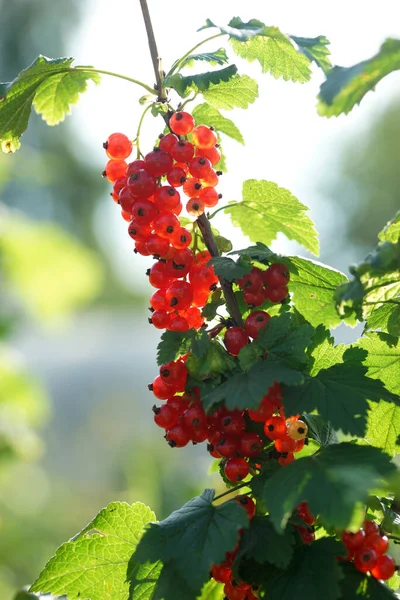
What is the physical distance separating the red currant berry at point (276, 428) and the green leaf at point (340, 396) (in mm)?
66

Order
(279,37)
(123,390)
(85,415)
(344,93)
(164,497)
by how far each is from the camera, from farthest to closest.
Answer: (123,390)
(85,415)
(164,497)
(279,37)
(344,93)

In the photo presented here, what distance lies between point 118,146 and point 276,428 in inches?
19.5

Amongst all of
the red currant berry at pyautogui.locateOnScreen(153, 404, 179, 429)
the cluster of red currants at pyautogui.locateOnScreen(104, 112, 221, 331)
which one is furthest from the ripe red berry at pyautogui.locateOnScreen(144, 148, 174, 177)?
the red currant berry at pyautogui.locateOnScreen(153, 404, 179, 429)

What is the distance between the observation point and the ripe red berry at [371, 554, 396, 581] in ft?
2.71

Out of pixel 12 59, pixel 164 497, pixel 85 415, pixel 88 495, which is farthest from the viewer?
pixel 12 59

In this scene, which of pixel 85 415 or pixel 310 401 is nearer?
pixel 310 401

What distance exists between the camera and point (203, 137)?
1.00m

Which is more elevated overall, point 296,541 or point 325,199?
point 325,199

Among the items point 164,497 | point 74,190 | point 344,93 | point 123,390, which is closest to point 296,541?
point 344,93

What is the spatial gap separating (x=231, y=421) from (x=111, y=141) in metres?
0.48

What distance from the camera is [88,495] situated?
5.21m

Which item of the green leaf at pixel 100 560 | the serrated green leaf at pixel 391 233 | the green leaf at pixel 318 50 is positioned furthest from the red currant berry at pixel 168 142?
the green leaf at pixel 100 560

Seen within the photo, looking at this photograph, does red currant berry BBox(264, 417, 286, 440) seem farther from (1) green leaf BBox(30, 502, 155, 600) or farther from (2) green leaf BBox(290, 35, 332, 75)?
(2) green leaf BBox(290, 35, 332, 75)

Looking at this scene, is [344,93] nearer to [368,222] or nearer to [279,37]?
[279,37]
